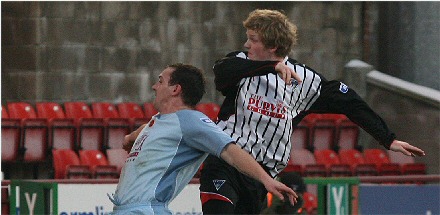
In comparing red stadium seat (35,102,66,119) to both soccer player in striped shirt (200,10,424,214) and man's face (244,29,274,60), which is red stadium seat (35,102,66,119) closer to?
soccer player in striped shirt (200,10,424,214)

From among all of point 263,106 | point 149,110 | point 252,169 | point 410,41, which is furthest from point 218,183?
point 410,41

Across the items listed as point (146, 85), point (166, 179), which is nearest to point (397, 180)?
point (166, 179)

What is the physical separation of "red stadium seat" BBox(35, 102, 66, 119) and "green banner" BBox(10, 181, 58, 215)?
5917 millimetres

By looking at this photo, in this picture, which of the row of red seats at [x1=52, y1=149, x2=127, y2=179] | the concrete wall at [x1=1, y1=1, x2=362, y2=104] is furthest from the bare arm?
the concrete wall at [x1=1, y1=1, x2=362, y2=104]

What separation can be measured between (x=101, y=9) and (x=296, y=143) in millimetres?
3704

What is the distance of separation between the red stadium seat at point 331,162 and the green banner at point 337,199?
13.0ft

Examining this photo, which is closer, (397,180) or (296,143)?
(397,180)

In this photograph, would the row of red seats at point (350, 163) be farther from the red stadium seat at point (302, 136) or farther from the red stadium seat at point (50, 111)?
the red stadium seat at point (50, 111)

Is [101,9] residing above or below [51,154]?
above

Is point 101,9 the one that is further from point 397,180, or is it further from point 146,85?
point 397,180

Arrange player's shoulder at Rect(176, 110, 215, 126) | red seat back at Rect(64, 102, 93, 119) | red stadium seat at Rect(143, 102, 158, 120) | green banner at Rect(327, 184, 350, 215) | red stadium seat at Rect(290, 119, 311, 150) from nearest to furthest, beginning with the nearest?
player's shoulder at Rect(176, 110, 215, 126)
green banner at Rect(327, 184, 350, 215)
red seat back at Rect(64, 102, 93, 119)
red stadium seat at Rect(143, 102, 158, 120)
red stadium seat at Rect(290, 119, 311, 150)

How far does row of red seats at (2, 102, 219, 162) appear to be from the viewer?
47.1 feet

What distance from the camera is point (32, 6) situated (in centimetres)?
1641

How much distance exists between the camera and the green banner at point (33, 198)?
29.3 ft
